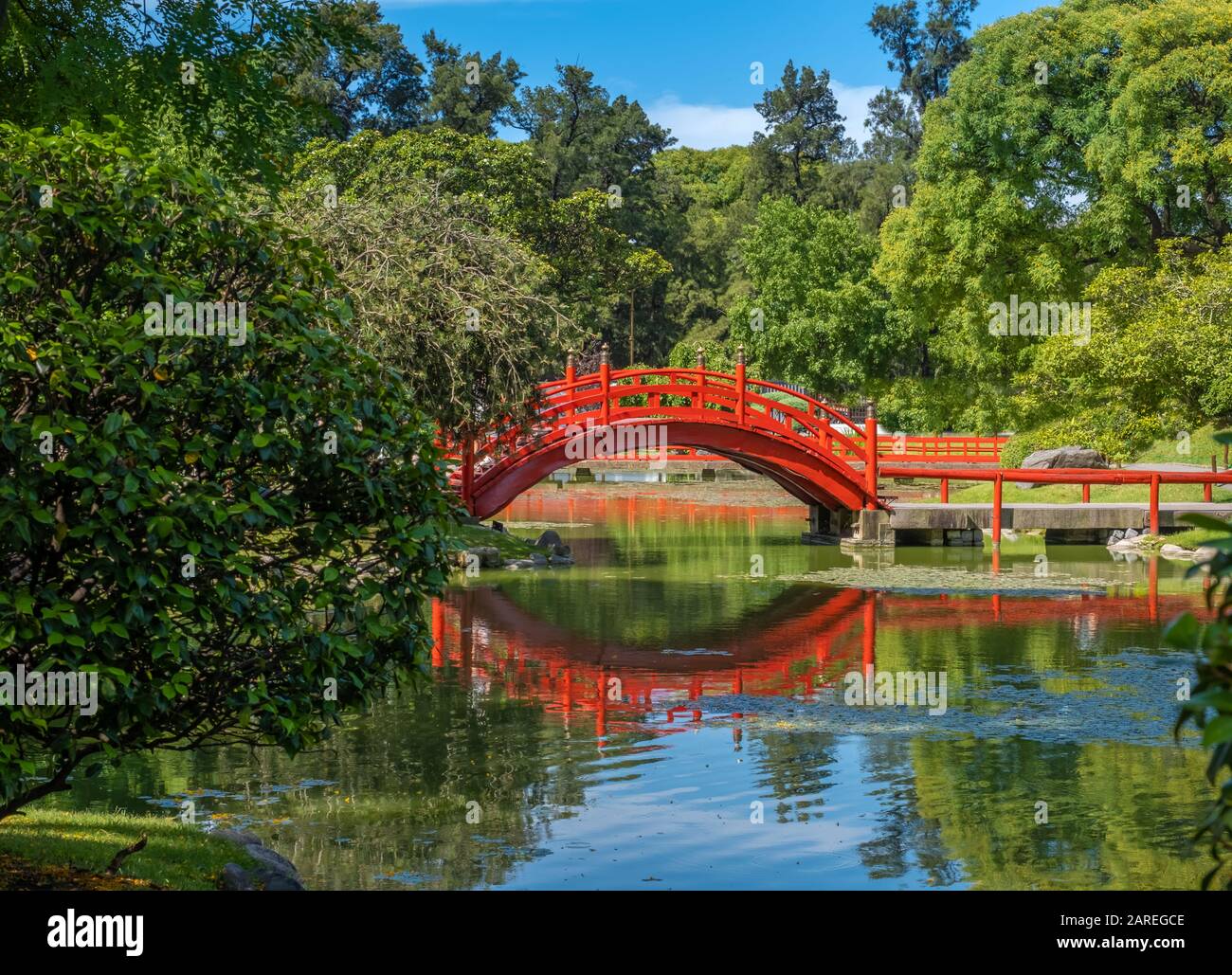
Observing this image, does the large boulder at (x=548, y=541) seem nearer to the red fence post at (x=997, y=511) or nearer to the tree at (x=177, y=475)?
the red fence post at (x=997, y=511)

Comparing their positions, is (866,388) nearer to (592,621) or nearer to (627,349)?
(627,349)

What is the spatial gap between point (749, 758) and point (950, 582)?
11.6 m

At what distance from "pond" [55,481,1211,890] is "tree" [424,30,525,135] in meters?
40.0

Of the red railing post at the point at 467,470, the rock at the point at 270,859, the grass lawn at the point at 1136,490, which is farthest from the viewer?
the grass lawn at the point at 1136,490

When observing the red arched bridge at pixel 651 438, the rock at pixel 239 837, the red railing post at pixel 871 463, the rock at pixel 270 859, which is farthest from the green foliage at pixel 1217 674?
the red railing post at pixel 871 463

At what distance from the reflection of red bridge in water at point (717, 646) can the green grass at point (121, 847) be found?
4794mm

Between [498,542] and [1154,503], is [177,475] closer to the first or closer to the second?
[498,542]

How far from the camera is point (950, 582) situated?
71.8 feet

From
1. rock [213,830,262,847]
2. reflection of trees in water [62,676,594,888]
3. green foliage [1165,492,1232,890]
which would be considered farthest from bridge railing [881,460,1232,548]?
green foliage [1165,492,1232,890]

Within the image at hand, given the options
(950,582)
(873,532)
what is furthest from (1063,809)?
(873,532)

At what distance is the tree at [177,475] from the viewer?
19.1 feet

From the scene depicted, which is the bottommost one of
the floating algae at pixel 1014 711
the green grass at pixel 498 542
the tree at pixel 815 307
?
the floating algae at pixel 1014 711

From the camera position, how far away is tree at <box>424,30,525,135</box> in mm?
56656

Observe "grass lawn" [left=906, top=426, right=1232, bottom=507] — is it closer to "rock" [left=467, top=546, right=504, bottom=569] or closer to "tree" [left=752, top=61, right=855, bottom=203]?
"rock" [left=467, top=546, right=504, bottom=569]
